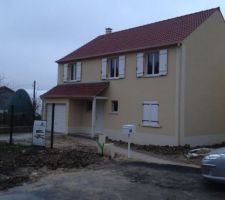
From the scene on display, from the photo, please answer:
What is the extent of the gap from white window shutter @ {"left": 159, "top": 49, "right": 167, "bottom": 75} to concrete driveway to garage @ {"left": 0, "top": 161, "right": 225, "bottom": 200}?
8.61 meters

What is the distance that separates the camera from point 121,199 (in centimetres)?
915

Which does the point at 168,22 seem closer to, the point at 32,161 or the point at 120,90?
the point at 120,90

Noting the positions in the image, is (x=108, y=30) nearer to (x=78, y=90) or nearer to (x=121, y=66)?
(x=78, y=90)

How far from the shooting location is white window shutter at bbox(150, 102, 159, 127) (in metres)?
21.2

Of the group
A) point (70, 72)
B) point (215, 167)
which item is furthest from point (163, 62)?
point (215, 167)

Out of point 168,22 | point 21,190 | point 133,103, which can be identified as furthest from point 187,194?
point 168,22

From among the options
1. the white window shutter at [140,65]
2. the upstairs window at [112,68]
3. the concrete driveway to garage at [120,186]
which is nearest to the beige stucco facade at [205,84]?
the white window shutter at [140,65]

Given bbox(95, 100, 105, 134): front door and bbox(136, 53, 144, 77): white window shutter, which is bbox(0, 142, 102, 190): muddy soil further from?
bbox(95, 100, 105, 134): front door

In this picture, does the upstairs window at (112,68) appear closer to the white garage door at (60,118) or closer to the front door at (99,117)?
the front door at (99,117)

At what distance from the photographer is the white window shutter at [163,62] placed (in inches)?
824

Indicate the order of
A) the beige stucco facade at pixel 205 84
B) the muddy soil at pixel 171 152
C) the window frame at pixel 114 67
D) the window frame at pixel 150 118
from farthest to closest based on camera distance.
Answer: the window frame at pixel 114 67 < the window frame at pixel 150 118 < the beige stucco facade at pixel 205 84 < the muddy soil at pixel 171 152

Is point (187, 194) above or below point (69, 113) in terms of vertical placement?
below

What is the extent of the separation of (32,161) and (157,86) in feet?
31.0

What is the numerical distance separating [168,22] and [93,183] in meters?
16.2
